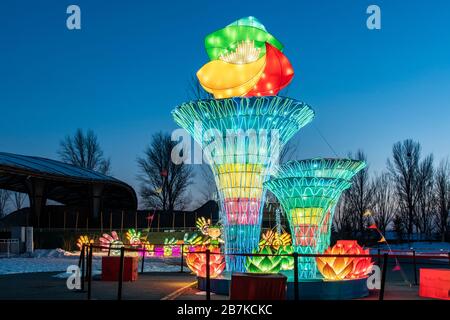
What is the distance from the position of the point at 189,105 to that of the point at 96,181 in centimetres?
3068

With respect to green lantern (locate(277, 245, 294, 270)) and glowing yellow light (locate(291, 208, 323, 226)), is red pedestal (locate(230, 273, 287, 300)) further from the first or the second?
green lantern (locate(277, 245, 294, 270))

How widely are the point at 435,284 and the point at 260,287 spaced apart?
16.1 feet

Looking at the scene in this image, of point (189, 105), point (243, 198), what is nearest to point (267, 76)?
point (189, 105)

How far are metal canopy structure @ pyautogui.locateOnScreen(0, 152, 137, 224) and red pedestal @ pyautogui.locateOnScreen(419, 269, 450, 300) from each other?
2906 centimetres

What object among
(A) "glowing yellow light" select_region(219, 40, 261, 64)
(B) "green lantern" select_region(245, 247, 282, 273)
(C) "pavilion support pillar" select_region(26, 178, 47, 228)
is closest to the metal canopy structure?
(C) "pavilion support pillar" select_region(26, 178, 47, 228)

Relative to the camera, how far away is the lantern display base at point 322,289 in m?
12.5

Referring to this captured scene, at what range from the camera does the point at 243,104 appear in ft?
49.1

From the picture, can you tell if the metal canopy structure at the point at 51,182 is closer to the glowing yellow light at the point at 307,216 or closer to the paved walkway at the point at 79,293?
the paved walkway at the point at 79,293

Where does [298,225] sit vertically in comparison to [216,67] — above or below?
below

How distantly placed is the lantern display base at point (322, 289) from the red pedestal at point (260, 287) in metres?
2.52

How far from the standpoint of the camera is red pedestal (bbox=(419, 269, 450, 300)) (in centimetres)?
1216

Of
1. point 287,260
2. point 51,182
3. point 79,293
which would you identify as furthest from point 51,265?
point 51,182
